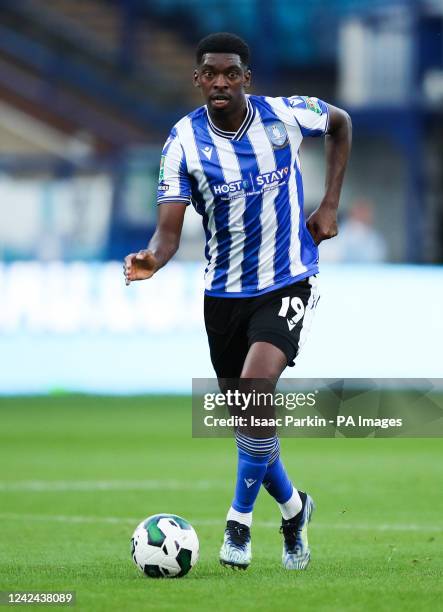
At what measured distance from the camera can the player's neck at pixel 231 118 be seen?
6.12 metres

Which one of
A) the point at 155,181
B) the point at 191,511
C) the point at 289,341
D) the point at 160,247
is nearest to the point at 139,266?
the point at 160,247

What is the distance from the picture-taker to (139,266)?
5.75 m

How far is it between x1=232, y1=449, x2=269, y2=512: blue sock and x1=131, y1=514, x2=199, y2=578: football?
1.02 feet

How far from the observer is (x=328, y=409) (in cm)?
689

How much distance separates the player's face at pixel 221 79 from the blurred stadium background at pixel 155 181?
9.07 metres

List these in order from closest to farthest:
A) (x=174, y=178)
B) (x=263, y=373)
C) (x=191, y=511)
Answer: (x=263, y=373) < (x=174, y=178) < (x=191, y=511)

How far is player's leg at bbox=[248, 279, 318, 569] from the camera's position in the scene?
6.02 meters

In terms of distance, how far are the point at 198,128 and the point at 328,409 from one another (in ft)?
5.24

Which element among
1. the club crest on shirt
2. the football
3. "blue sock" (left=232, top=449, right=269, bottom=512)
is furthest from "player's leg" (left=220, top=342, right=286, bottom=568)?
the club crest on shirt

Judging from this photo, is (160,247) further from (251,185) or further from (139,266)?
(251,185)

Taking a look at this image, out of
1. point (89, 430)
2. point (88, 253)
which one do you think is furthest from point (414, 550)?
point (88, 253)

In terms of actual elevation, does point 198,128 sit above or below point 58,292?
above

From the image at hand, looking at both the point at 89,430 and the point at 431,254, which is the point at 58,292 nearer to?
the point at 89,430

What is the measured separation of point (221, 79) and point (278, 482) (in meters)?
1.80
